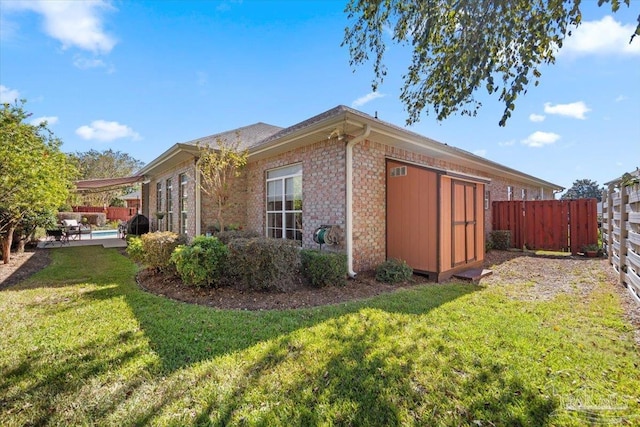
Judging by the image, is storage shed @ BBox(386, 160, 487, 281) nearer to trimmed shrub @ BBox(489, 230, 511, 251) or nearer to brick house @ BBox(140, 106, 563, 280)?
brick house @ BBox(140, 106, 563, 280)

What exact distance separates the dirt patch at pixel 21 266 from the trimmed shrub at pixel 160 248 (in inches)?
110

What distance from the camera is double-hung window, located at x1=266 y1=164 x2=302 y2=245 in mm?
8070

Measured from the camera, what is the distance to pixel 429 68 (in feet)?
14.7

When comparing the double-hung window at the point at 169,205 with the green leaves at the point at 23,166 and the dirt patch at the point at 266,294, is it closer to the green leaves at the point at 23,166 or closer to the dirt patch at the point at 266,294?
the green leaves at the point at 23,166

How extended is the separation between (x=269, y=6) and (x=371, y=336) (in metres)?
7.48

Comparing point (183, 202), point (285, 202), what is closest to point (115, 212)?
point (183, 202)

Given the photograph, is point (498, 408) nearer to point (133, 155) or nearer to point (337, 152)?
point (337, 152)

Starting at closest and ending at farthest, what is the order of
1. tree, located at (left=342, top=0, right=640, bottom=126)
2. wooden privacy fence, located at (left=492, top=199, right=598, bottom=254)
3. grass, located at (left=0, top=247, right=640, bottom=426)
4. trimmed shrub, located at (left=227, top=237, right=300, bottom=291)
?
grass, located at (left=0, top=247, right=640, bottom=426) → tree, located at (left=342, top=0, right=640, bottom=126) → trimmed shrub, located at (left=227, top=237, right=300, bottom=291) → wooden privacy fence, located at (left=492, top=199, right=598, bottom=254)

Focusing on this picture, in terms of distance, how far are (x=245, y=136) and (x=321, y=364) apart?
32.6 feet

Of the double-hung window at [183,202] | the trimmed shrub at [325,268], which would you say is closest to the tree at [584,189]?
the trimmed shrub at [325,268]

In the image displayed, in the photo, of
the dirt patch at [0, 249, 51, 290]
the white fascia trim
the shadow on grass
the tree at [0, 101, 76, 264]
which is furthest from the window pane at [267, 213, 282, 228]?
the dirt patch at [0, 249, 51, 290]

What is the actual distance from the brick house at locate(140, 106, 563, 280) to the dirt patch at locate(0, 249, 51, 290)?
13.7 feet

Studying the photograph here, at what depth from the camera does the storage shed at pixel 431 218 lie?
654 centimetres

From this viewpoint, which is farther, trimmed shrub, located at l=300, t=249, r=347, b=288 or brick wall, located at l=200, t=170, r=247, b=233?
brick wall, located at l=200, t=170, r=247, b=233
